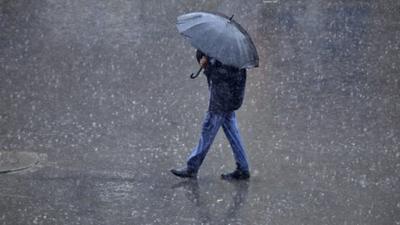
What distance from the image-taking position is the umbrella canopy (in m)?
8.07

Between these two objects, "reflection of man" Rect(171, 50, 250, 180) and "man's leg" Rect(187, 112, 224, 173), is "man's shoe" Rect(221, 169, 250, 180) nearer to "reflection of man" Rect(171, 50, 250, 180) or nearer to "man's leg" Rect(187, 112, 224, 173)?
"reflection of man" Rect(171, 50, 250, 180)

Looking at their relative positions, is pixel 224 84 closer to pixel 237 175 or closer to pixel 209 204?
pixel 237 175

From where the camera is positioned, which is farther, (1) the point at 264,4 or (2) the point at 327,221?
(1) the point at 264,4

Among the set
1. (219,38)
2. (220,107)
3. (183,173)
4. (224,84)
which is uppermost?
(219,38)

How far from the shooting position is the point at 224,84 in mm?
8312

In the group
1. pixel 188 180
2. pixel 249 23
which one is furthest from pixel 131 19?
pixel 188 180

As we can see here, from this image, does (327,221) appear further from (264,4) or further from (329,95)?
(264,4)

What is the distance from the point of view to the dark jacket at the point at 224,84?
8320mm

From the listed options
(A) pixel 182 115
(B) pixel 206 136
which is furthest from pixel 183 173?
(A) pixel 182 115

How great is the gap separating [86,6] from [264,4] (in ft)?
10.6

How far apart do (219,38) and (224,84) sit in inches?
18.6

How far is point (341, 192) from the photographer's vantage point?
28.3 feet

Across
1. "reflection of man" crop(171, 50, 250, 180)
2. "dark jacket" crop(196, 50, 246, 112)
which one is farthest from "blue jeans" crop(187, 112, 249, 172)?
"dark jacket" crop(196, 50, 246, 112)

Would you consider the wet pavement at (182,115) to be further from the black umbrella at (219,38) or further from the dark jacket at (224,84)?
the black umbrella at (219,38)
